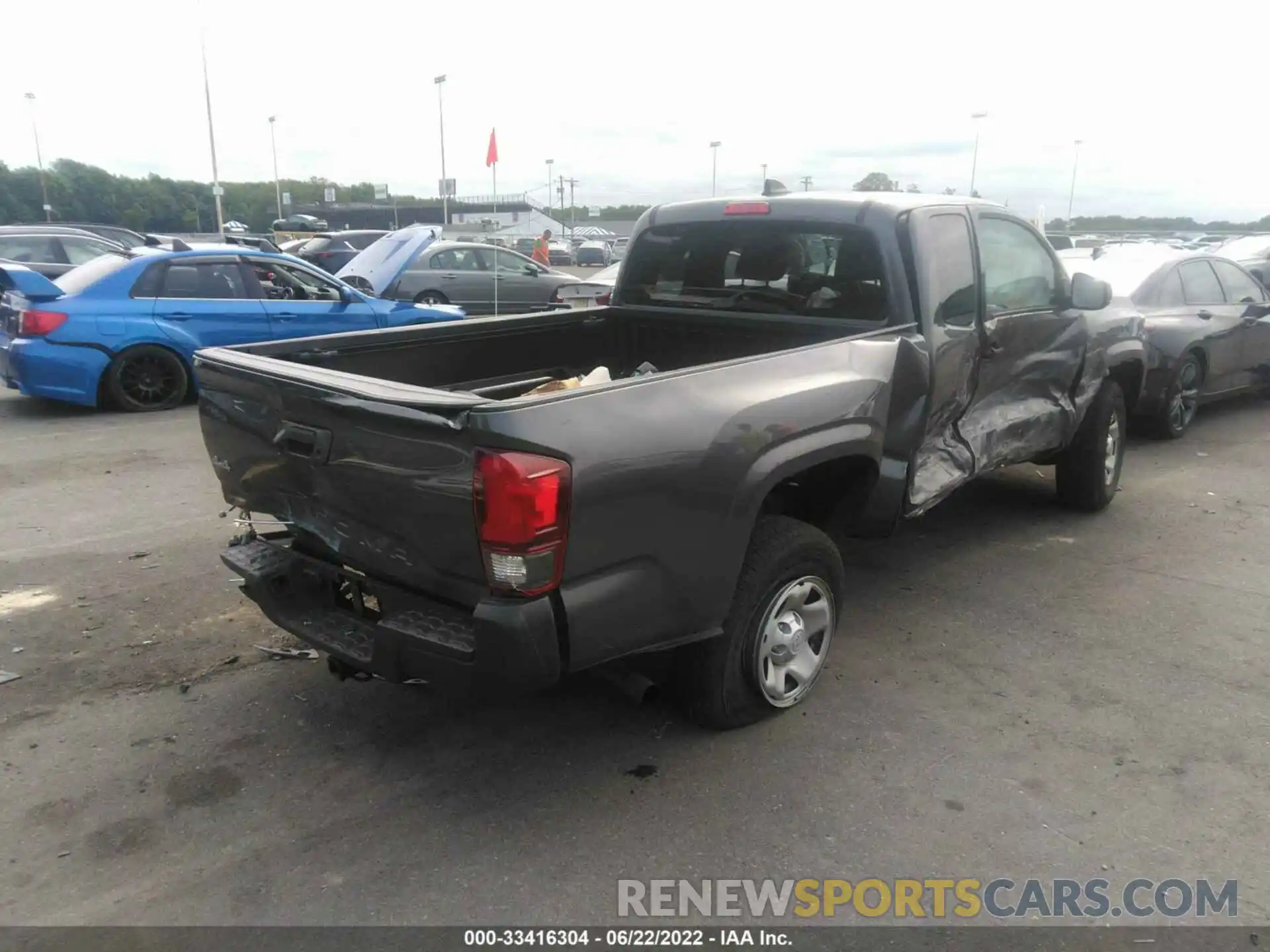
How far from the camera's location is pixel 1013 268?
5.17 metres

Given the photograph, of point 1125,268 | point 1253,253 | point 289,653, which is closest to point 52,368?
point 289,653

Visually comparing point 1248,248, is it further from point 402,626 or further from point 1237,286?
point 402,626

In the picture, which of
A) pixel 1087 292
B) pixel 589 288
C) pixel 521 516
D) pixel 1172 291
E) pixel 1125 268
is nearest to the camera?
pixel 521 516

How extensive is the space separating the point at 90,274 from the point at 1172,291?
9.97 m

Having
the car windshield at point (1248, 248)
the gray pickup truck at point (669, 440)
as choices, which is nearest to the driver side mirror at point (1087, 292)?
the gray pickup truck at point (669, 440)

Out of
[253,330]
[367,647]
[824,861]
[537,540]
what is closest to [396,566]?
[367,647]

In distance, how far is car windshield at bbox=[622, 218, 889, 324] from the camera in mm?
4492

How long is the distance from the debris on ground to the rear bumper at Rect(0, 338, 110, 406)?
5889 mm

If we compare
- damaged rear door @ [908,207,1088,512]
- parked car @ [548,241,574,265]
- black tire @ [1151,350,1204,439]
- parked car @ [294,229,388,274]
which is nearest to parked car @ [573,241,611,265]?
parked car @ [548,241,574,265]

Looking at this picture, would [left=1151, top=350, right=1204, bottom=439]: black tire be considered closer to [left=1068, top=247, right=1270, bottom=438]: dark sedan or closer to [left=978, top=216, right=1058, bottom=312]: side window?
[left=1068, top=247, right=1270, bottom=438]: dark sedan

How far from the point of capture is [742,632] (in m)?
3.50

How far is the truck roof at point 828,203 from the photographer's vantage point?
4496 millimetres

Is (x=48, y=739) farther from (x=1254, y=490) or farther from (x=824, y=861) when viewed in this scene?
(x=1254, y=490)

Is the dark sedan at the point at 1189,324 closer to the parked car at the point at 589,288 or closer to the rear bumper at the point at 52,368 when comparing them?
the parked car at the point at 589,288
